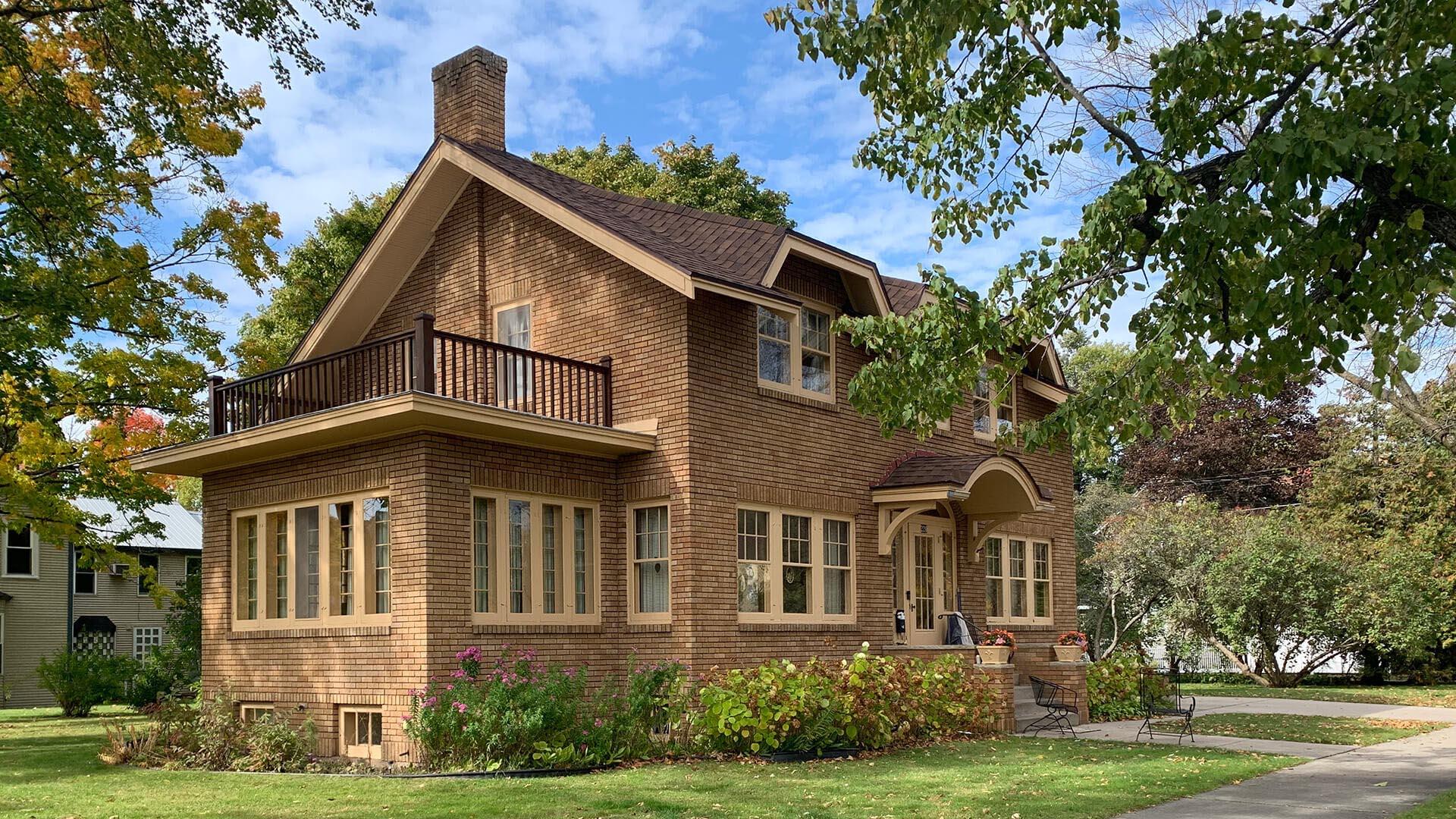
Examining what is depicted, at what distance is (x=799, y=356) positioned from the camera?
60.8ft

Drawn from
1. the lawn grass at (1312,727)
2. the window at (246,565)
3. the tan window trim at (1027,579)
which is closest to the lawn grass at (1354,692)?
the lawn grass at (1312,727)

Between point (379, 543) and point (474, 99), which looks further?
point (474, 99)

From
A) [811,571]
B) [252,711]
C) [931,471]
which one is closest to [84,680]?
[252,711]

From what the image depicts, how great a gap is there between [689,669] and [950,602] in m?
6.81

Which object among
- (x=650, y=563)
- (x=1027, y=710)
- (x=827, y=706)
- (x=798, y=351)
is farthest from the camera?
(x=1027, y=710)

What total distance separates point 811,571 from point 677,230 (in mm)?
5381

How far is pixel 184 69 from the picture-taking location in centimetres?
1547

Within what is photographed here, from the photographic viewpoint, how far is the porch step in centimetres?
1873

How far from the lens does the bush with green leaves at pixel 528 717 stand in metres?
13.7

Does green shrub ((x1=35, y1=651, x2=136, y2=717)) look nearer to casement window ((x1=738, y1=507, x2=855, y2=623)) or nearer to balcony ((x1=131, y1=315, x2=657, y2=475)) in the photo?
balcony ((x1=131, y1=315, x2=657, y2=475))

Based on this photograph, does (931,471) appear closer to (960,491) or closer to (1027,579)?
(960,491)

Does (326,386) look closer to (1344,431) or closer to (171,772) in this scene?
(171,772)

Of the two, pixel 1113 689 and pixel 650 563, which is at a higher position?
pixel 650 563

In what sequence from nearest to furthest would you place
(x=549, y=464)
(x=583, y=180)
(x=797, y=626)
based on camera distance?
(x=549, y=464) → (x=797, y=626) → (x=583, y=180)
